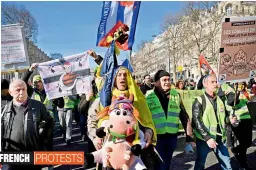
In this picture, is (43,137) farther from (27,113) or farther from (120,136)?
(120,136)

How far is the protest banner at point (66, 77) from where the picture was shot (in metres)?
5.18

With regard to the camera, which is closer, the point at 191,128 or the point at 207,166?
the point at 191,128

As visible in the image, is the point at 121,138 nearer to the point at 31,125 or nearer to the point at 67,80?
the point at 31,125

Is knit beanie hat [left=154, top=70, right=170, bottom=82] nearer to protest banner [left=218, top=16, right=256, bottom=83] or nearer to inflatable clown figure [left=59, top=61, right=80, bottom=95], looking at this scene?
protest banner [left=218, top=16, right=256, bottom=83]

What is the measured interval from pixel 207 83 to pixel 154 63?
36.9 meters

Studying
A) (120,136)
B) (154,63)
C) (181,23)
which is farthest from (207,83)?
(154,63)

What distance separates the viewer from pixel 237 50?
14.6ft

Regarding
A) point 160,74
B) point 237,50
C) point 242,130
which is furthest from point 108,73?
point 242,130

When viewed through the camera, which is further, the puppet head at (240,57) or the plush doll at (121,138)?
the puppet head at (240,57)

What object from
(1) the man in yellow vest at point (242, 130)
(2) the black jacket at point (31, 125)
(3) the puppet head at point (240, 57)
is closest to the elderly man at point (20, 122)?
(2) the black jacket at point (31, 125)

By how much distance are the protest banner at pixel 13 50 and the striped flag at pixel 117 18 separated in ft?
3.91

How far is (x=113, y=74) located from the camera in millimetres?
3574

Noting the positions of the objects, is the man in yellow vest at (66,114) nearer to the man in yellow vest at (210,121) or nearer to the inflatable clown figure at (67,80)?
the inflatable clown figure at (67,80)

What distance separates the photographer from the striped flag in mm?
3979
